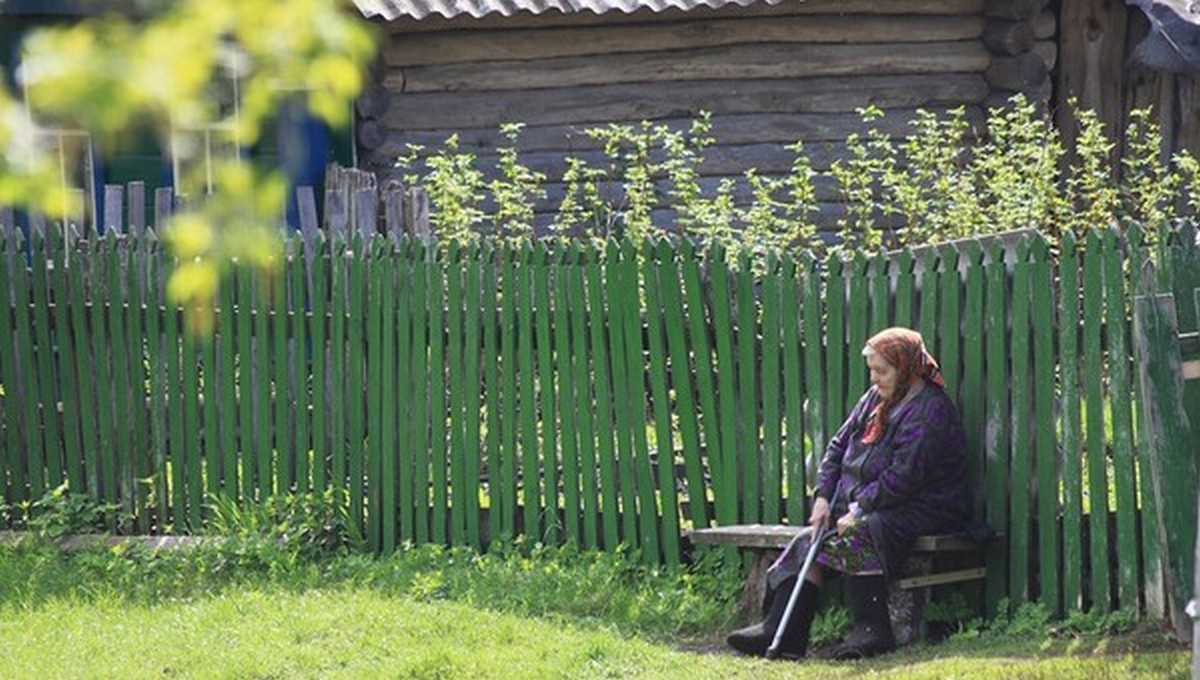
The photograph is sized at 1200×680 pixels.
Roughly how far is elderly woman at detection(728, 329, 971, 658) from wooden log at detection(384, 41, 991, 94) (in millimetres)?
6654

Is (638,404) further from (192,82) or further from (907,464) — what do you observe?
(192,82)

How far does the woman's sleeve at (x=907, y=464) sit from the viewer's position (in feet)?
26.0

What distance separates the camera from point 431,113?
1425 cm

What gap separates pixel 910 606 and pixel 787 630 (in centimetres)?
47

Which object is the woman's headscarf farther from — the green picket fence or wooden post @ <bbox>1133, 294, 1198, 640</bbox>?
wooden post @ <bbox>1133, 294, 1198, 640</bbox>

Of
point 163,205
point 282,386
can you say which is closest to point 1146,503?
point 282,386

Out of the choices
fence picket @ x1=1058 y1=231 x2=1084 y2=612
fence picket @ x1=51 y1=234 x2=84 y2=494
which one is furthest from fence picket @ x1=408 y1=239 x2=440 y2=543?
fence picket @ x1=1058 y1=231 x2=1084 y2=612

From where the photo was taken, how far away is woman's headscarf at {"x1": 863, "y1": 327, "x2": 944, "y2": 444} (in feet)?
26.1

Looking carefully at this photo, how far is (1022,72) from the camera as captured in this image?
14.6m

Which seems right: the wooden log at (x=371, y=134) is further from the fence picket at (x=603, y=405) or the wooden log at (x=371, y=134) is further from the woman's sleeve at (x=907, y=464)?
the woman's sleeve at (x=907, y=464)

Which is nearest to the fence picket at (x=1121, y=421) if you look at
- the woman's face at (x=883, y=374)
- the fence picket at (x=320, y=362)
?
the woman's face at (x=883, y=374)

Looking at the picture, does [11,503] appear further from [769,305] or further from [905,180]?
[905,180]

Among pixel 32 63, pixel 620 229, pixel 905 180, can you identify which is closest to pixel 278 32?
pixel 32 63

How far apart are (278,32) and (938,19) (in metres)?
12.5
